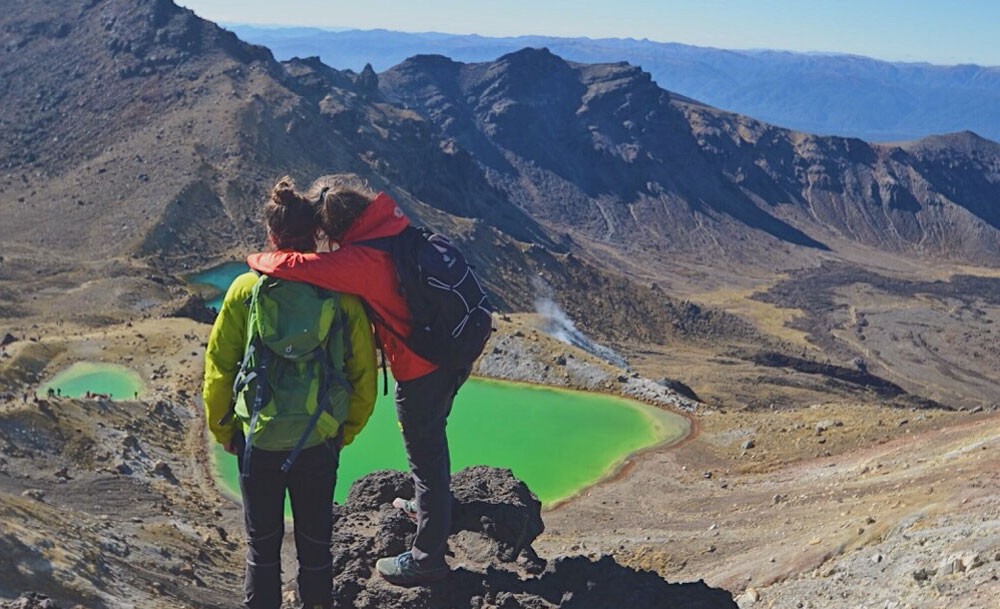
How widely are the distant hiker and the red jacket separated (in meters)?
0.10

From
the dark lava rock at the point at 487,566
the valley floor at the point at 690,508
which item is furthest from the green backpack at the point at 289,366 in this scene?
the valley floor at the point at 690,508

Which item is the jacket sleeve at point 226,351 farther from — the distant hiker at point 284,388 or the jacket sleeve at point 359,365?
the jacket sleeve at point 359,365

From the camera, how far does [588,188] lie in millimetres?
157000

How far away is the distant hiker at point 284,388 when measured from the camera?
238 inches

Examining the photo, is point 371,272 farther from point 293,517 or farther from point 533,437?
point 533,437

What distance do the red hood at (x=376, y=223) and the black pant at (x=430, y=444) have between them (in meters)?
1.21

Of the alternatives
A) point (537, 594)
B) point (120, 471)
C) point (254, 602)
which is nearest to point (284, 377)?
point (254, 602)

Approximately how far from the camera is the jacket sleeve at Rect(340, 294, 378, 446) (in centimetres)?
630

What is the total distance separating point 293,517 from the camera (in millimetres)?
6492

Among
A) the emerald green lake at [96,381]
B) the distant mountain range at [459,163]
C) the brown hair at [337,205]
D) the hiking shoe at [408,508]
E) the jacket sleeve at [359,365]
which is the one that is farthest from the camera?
the distant mountain range at [459,163]

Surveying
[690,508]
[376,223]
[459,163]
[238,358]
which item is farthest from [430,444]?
[459,163]

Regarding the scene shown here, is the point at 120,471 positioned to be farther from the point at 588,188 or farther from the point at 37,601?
the point at 588,188

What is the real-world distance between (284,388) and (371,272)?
100 centimetres

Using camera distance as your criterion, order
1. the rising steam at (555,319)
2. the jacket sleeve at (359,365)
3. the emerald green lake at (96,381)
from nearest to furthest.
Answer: the jacket sleeve at (359,365) → the emerald green lake at (96,381) → the rising steam at (555,319)
